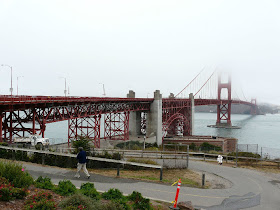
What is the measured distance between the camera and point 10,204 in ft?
22.6

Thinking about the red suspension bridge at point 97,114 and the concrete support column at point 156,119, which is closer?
the red suspension bridge at point 97,114

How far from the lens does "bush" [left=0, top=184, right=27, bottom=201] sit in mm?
6941

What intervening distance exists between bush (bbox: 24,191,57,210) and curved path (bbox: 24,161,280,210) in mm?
2940

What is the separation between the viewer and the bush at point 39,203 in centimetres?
674

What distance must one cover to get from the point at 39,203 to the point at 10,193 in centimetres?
91

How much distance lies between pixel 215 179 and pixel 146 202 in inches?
302

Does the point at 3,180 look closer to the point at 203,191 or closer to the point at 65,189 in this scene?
the point at 65,189

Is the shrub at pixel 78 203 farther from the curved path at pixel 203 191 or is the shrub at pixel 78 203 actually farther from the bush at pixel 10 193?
the curved path at pixel 203 191

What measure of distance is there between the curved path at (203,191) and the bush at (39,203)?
2.94 m

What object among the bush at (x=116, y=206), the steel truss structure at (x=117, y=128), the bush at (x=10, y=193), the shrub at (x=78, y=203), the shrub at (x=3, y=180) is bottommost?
the steel truss structure at (x=117, y=128)

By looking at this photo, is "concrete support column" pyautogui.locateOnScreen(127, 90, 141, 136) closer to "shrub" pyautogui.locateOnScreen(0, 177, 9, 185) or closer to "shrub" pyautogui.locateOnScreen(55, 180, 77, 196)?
"shrub" pyautogui.locateOnScreen(55, 180, 77, 196)

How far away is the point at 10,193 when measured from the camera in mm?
7027

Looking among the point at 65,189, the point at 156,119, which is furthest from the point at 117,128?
the point at 65,189

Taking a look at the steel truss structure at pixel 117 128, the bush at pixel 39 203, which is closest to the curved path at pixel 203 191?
the bush at pixel 39 203
